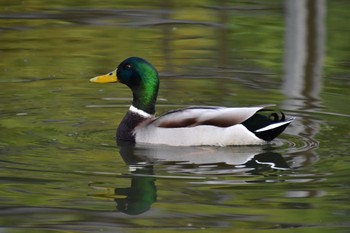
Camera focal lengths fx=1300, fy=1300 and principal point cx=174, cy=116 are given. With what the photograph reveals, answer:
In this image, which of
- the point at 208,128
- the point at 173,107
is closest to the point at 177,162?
the point at 208,128

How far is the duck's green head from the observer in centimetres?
1151

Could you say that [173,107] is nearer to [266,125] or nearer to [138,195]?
[266,125]

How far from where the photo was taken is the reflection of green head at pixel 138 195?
29.1 ft

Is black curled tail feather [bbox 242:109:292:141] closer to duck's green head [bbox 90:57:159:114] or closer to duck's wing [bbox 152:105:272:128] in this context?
duck's wing [bbox 152:105:272:128]

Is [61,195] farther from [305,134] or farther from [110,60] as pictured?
[110,60]

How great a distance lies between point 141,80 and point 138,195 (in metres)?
2.46

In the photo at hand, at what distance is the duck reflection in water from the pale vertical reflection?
361mm

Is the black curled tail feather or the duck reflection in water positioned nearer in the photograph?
the duck reflection in water

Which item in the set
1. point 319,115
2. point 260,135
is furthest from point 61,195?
point 319,115

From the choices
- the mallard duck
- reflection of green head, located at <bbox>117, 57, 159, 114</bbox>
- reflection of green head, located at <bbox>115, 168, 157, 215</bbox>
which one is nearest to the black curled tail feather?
the mallard duck

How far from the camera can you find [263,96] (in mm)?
12633

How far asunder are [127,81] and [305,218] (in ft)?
11.2

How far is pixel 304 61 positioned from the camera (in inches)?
576

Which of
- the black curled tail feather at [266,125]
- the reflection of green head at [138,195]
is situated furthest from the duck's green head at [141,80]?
the reflection of green head at [138,195]
